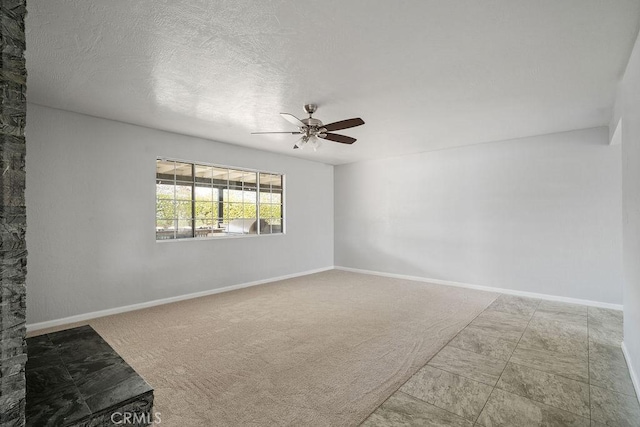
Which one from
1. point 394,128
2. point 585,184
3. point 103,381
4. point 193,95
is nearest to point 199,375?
point 103,381

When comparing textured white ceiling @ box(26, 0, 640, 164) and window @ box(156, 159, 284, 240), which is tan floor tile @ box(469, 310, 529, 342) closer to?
textured white ceiling @ box(26, 0, 640, 164)

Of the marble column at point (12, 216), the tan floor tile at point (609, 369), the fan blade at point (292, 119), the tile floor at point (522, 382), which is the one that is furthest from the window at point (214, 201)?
the tan floor tile at point (609, 369)

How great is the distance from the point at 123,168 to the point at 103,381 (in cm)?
334

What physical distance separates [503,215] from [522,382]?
3.50 meters

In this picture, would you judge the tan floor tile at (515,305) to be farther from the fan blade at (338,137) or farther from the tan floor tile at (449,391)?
the fan blade at (338,137)

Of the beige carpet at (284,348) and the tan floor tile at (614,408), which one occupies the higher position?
the beige carpet at (284,348)

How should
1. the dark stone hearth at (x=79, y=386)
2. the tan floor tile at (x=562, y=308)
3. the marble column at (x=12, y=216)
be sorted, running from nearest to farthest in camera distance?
the marble column at (x=12, y=216), the dark stone hearth at (x=79, y=386), the tan floor tile at (x=562, y=308)

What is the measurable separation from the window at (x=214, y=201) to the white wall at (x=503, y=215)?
7.10 feet

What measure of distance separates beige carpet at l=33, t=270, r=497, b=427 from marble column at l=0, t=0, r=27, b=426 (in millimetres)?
1051

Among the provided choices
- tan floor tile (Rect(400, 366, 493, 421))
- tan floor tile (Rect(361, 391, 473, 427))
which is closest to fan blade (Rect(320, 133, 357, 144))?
tan floor tile (Rect(400, 366, 493, 421))

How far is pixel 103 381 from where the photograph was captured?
1.76m

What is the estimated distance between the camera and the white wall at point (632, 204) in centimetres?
229

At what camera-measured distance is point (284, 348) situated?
3123mm

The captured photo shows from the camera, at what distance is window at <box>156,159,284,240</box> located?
15.9 feet
